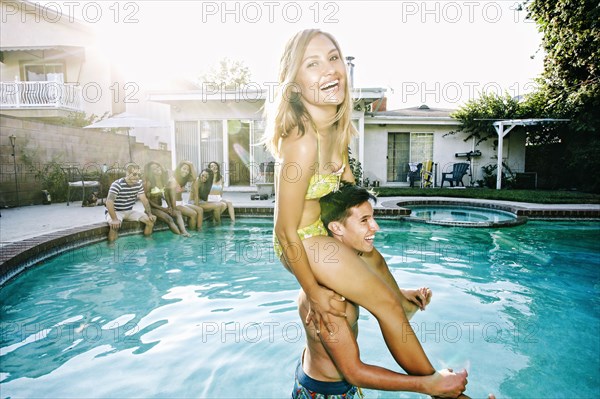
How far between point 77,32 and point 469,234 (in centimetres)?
1972

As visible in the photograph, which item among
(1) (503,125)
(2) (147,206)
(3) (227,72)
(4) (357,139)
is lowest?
(2) (147,206)

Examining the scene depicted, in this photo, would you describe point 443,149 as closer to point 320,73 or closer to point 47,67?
point 320,73

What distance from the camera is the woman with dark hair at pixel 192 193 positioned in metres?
7.46

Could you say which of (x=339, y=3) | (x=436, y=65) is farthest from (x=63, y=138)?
(x=436, y=65)

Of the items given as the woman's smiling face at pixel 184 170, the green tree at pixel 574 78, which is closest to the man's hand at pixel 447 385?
the woman's smiling face at pixel 184 170

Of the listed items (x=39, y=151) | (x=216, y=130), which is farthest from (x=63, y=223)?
(x=216, y=130)

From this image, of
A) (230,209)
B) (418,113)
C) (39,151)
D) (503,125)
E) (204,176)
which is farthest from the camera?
(418,113)

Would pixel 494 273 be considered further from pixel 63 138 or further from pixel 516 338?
pixel 63 138

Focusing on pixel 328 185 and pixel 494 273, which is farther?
pixel 494 273

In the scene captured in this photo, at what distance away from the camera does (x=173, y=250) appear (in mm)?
6270

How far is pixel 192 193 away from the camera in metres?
7.63

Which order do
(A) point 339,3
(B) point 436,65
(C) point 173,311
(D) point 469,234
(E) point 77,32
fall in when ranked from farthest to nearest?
(E) point 77,32 < (B) point 436,65 < (D) point 469,234 < (A) point 339,3 < (C) point 173,311

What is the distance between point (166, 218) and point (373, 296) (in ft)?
20.6

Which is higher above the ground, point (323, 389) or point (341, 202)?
point (341, 202)
